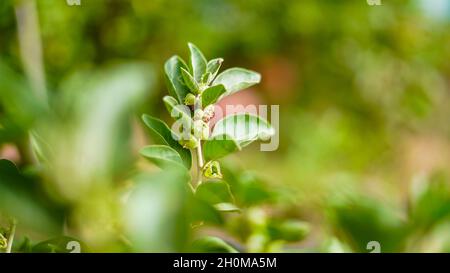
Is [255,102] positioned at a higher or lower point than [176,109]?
higher

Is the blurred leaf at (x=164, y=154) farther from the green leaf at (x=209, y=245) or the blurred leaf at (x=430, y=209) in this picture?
the blurred leaf at (x=430, y=209)

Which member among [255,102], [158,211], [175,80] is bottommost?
[158,211]

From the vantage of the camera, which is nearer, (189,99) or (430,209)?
(189,99)

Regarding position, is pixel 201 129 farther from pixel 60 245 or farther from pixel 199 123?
pixel 60 245

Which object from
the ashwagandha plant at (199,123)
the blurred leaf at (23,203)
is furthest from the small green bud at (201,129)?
the blurred leaf at (23,203)

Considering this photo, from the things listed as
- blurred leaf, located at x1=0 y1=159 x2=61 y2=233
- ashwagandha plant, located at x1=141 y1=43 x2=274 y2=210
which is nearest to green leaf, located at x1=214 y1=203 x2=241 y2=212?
ashwagandha plant, located at x1=141 y1=43 x2=274 y2=210

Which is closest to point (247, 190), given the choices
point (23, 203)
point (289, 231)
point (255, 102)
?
point (289, 231)

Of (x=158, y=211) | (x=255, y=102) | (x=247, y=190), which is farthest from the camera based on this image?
(x=255, y=102)

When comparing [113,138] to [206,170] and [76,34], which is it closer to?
[206,170]
